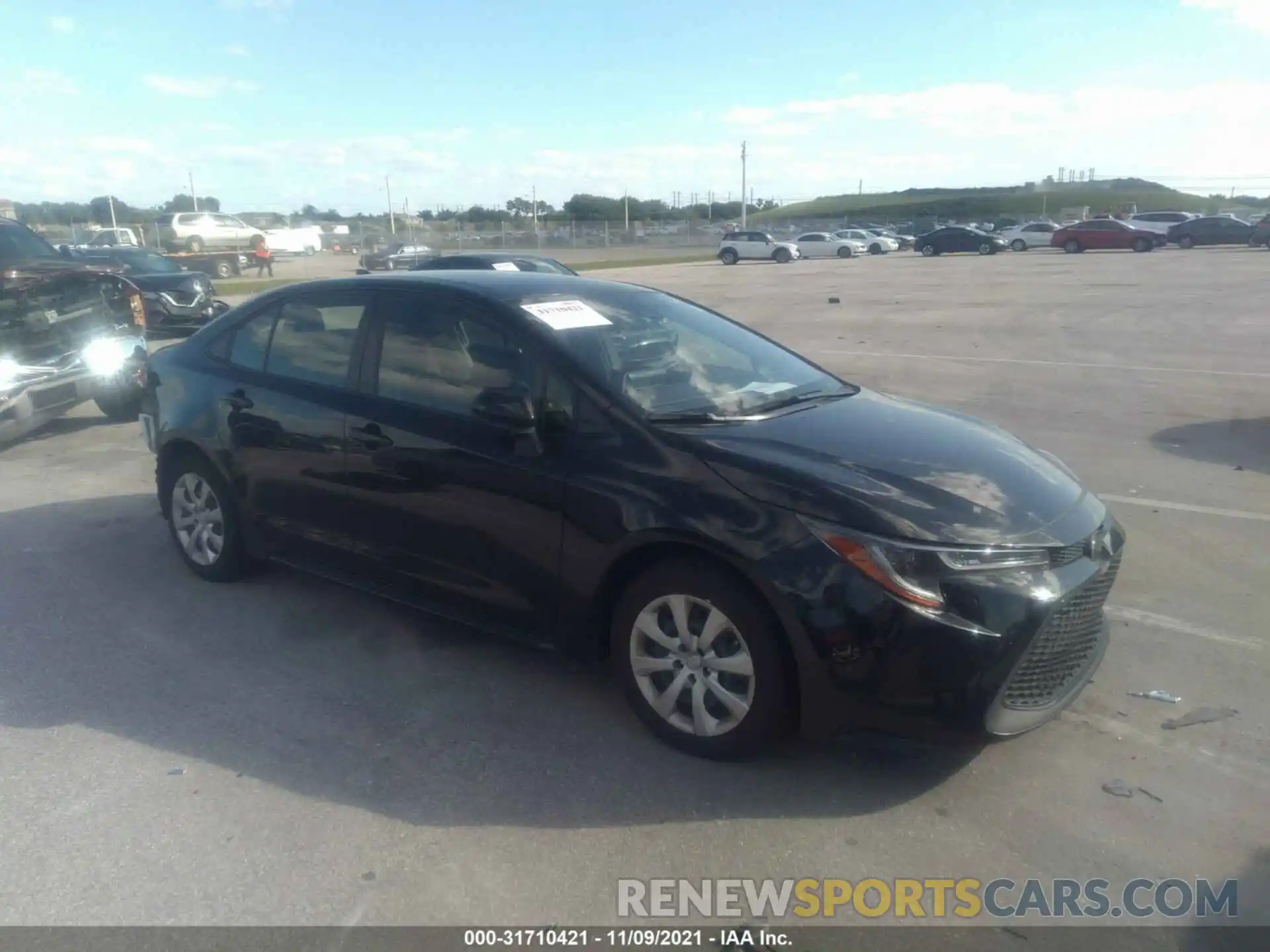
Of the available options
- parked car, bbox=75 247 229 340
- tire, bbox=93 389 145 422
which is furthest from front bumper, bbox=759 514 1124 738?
parked car, bbox=75 247 229 340

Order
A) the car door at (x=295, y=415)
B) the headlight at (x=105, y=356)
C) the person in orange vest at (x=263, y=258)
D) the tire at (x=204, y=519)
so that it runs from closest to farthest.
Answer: the car door at (x=295, y=415)
the tire at (x=204, y=519)
the headlight at (x=105, y=356)
the person in orange vest at (x=263, y=258)

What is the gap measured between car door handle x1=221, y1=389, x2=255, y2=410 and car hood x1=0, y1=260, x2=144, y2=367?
15.1ft

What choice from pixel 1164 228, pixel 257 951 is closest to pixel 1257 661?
pixel 257 951

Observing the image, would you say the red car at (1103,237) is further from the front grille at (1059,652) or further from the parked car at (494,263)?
the front grille at (1059,652)

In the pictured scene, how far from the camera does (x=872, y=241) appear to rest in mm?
56188

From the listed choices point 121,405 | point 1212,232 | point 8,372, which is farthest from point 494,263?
point 1212,232

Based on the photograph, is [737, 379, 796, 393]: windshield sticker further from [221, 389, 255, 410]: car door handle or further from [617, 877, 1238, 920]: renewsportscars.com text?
[221, 389, 255, 410]: car door handle

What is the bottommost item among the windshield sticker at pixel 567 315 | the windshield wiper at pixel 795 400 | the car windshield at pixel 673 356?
the windshield wiper at pixel 795 400

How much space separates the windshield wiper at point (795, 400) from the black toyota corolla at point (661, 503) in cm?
3

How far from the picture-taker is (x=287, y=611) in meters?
5.32

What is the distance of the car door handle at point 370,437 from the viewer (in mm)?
4641

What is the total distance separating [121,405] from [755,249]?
42450mm

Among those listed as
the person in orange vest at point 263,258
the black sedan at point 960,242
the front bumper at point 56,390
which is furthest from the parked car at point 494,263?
the black sedan at point 960,242

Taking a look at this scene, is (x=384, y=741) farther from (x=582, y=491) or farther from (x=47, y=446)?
(x=47, y=446)
